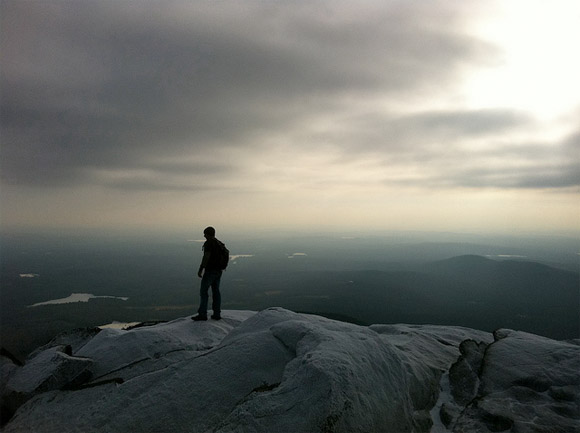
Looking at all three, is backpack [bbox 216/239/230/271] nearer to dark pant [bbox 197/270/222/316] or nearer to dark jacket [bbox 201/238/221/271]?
dark jacket [bbox 201/238/221/271]

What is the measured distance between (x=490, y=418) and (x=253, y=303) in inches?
6055

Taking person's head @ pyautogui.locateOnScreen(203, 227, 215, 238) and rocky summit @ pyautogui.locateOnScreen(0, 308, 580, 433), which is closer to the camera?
rocky summit @ pyautogui.locateOnScreen(0, 308, 580, 433)

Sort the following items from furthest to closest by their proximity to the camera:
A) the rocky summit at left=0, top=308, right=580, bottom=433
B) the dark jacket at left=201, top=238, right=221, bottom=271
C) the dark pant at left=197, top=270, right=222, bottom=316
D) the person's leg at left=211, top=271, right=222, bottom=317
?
the person's leg at left=211, top=271, right=222, bottom=317 < the dark pant at left=197, top=270, right=222, bottom=316 < the dark jacket at left=201, top=238, right=221, bottom=271 < the rocky summit at left=0, top=308, right=580, bottom=433

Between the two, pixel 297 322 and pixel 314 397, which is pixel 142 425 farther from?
pixel 297 322

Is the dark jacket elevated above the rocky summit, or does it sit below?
above

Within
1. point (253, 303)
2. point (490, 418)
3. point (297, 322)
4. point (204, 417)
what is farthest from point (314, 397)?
point (253, 303)

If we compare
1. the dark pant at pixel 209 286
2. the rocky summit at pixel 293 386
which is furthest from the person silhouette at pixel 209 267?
the rocky summit at pixel 293 386

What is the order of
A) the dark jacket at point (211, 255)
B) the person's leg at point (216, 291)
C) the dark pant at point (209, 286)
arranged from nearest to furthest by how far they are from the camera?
the dark jacket at point (211, 255), the dark pant at point (209, 286), the person's leg at point (216, 291)

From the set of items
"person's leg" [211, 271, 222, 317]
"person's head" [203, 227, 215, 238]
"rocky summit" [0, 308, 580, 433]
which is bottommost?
"rocky summit" [0, 308, 580, 433]

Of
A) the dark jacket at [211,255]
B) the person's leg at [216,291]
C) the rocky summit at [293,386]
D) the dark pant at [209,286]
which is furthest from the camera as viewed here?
the person's leg at [216,291]

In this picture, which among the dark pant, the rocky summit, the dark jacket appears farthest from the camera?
the dark pant

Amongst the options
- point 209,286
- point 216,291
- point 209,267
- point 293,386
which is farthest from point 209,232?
point 293,386

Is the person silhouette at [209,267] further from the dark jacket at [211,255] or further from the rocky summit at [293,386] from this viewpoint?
the rocky summit at [293,386]

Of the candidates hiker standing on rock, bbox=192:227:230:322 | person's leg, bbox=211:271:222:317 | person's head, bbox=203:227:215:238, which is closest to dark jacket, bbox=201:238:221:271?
hiker standing on rock, bbox=192:227:230:322
